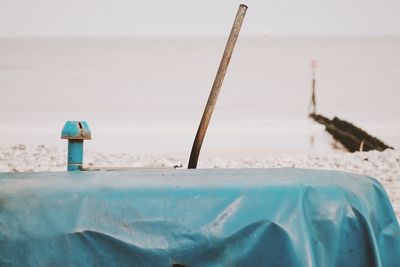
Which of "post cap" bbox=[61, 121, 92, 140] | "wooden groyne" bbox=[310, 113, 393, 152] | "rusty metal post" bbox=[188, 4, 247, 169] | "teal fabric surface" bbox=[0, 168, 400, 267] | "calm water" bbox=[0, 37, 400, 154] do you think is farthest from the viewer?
"calm water" bbox=[0, 37, 400, 154]

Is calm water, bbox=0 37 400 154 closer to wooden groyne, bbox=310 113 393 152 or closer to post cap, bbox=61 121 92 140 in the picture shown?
wooden groyne, bbox=310 113 393 152

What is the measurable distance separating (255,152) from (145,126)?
16.3ft

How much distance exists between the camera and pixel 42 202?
2.35 m

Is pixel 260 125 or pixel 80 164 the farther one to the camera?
pixel 260 125

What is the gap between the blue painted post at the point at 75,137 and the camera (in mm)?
3377

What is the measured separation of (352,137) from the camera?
43.9ft

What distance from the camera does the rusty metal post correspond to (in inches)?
144

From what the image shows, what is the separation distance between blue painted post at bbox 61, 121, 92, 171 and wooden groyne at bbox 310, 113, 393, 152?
9.09 metres

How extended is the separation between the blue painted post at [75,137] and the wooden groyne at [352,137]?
29.8 ft

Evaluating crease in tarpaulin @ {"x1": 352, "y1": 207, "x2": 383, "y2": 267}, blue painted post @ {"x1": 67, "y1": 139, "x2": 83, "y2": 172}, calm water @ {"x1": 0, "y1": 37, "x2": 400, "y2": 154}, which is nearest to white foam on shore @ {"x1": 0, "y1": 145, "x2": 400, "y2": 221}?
calm water @ {"x1": 0, "y1": 37, "x2": 400, "y2": 154}

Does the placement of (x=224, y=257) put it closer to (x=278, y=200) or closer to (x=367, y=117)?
(x=278, y=200)

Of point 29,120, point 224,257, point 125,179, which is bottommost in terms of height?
point 29,120

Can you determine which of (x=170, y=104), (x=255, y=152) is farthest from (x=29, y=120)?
(x=255, y=152)

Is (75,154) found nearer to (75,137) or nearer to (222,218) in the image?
(75,137)
